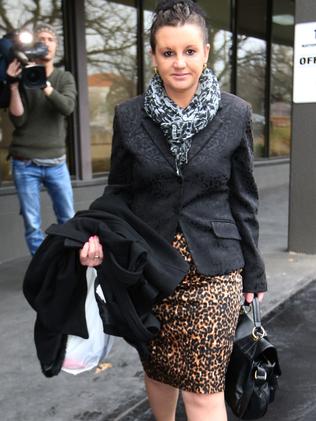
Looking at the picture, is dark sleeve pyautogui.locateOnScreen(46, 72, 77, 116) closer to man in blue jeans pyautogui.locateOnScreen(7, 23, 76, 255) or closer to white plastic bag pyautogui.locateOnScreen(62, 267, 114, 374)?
man in blue jeans pyautogui.locateOnScreen(7, 23, 76, 255)

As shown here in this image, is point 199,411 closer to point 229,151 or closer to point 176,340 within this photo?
point 176,340

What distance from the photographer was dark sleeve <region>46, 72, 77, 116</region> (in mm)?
4427

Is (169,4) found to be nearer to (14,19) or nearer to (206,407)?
(206,407)

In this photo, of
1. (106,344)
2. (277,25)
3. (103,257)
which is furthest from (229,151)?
(277,25)

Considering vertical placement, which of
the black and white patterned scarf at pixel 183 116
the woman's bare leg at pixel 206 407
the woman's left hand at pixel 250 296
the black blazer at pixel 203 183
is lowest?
the woman's bare leg at pixel 206 407

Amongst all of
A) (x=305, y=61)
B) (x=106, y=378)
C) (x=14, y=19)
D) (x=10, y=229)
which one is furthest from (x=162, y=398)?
(x=14, y=19)

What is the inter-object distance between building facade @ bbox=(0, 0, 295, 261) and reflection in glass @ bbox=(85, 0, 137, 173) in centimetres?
1

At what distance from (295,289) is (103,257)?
323 cm

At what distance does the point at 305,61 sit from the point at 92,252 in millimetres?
4347

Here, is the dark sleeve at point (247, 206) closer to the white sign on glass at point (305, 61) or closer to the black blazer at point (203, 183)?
the black blazer at point (203, 183)

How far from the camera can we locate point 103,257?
1.95 metres

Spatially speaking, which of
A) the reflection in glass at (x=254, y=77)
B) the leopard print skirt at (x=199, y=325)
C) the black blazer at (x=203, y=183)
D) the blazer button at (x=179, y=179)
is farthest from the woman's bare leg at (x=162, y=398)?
the reflection in glass at (x=254, y=77)

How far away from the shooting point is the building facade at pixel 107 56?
5.96m

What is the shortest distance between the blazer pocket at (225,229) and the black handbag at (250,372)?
354mm
